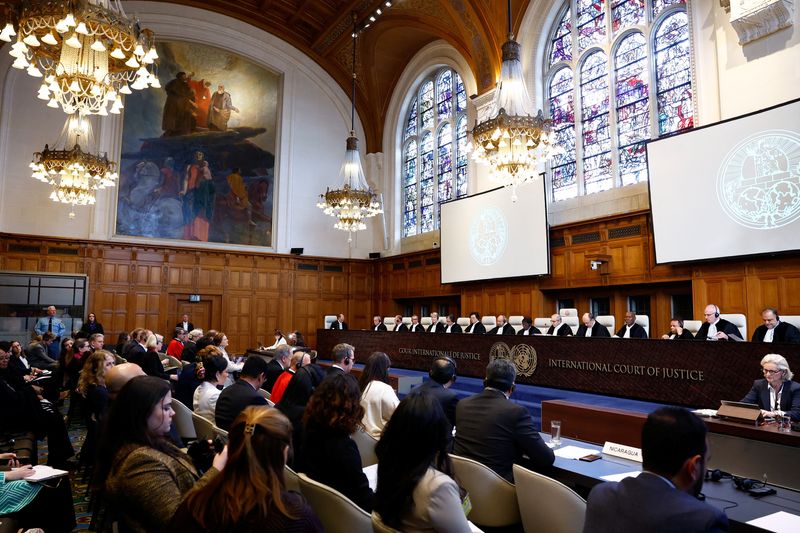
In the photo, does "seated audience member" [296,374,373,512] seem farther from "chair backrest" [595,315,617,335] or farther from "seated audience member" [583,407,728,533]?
"chair backrest" [595,315,617,335]

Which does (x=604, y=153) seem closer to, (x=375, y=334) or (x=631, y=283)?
(x=631, y=283)

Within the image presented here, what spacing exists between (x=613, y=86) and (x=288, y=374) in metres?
9.22

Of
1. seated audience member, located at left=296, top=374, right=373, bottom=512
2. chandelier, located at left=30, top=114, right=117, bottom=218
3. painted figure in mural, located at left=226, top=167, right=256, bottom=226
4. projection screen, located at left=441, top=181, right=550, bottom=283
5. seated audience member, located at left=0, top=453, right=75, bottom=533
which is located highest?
painted figure in mural, located at left=226, top=167, right=256, bottom=226

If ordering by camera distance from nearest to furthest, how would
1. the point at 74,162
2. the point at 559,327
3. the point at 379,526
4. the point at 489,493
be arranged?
the point at 379,526 < the point at 489,493 < the point at 74,162 < the point at 559,327

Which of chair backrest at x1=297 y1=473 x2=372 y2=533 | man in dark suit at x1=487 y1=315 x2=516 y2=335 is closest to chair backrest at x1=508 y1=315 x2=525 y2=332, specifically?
man in dark suit at x1=487 y1=315 x2=516 y2=335

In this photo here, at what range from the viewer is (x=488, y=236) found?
1252cm

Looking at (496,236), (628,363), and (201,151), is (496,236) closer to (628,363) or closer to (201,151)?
(628,363)

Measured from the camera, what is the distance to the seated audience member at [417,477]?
1.76m

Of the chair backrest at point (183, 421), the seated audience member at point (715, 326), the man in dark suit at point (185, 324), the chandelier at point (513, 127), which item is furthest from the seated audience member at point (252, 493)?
the man in dark suit at point (185, 324)

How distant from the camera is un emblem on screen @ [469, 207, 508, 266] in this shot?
12.2 meters

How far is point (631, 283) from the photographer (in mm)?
9852

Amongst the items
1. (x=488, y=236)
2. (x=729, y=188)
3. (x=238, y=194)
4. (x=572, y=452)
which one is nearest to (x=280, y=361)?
(x=572, y=452)

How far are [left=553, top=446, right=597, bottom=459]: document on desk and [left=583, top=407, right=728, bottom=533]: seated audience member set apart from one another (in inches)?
52.3

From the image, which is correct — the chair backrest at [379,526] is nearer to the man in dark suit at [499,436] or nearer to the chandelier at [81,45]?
the man in dark suit at [499,436]
